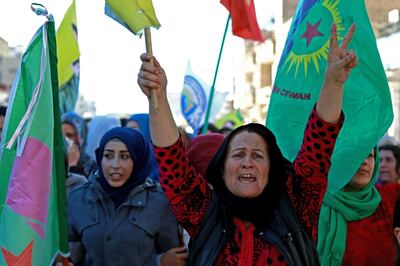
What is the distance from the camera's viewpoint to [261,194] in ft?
9.04

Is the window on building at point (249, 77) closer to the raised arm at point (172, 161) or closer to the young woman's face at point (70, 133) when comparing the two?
the young woman's face at point (70, 133)

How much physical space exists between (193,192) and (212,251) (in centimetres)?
26

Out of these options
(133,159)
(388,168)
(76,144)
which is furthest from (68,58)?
(388,168)

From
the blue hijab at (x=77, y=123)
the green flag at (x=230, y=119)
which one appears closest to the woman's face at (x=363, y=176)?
the blue hijab at (x=77, y=123)

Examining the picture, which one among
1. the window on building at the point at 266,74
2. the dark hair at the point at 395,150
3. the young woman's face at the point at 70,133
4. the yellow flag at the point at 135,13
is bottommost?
the dark hair at the point at 395,150

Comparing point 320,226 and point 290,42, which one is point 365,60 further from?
point 320,226

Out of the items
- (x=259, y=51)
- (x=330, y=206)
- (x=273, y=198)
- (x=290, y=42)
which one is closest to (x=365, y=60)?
(x=290, y=42)

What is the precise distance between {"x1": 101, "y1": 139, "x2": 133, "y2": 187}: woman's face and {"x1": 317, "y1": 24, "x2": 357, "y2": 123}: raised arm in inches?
59.8

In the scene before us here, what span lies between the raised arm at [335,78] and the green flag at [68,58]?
162 inches

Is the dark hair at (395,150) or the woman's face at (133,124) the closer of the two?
the dark hair at (395,150)

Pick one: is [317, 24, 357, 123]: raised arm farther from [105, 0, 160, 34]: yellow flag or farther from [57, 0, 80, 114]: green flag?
[57, 0, 80, 114]: green flag

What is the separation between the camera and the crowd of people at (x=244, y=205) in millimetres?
2635

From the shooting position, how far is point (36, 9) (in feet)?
10.3

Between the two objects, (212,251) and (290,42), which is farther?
(290,42)
